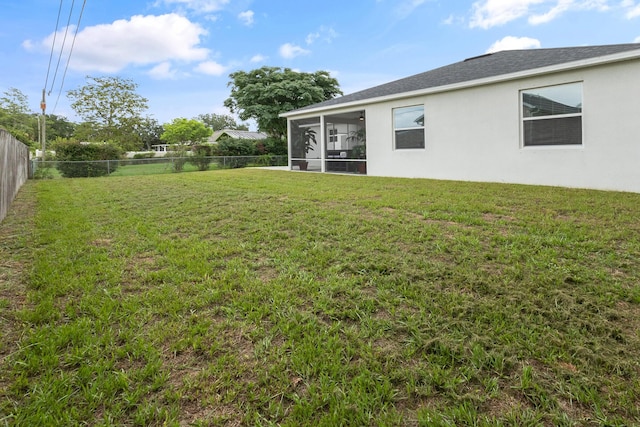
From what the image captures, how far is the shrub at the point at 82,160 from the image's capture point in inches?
586

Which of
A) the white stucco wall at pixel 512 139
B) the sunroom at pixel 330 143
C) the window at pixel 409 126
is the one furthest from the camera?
the sunroom at pixel 330 143

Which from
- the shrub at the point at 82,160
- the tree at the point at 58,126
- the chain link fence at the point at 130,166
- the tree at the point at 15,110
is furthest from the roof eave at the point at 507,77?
the tree at the point at 58,126

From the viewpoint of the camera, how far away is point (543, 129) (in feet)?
26.9

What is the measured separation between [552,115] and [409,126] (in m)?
3.79

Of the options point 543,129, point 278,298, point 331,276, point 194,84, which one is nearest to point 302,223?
point 331,276

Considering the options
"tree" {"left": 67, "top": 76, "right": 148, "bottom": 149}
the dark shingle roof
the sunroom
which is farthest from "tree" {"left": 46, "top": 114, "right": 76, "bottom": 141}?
the dark shingle roof

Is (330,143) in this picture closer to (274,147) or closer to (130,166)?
(274,147)

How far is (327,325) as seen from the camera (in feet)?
7.48

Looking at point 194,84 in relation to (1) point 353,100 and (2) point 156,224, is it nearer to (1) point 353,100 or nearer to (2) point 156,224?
(1) point 353,100

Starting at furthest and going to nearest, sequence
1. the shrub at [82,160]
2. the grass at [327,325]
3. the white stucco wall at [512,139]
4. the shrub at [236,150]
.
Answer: the shrub at [236,150], the shrub at [82,160], the white stucco wall at [512,139], the grass at [327,325]

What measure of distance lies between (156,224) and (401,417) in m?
4.53

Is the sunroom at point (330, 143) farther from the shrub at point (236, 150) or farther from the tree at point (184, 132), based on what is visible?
the tree at point (184, 132)

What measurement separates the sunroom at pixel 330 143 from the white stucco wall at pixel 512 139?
1.11 metres

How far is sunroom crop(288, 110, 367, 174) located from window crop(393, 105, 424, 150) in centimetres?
160
